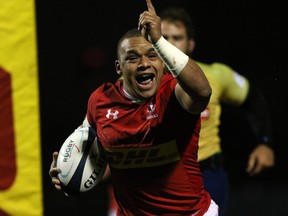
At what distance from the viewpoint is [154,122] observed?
2.91 meters

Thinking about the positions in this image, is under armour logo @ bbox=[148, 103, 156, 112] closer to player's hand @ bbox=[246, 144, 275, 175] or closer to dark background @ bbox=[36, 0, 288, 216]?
player's hand @ bbox=[246, 144, 275, 175]

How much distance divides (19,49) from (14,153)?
44 centimetres

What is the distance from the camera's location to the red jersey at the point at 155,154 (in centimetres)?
290

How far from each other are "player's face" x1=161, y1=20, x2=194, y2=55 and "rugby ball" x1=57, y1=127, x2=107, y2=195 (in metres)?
1.12

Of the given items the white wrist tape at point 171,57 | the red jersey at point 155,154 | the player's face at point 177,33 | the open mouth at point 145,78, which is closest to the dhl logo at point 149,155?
the red jersey at point 155,154

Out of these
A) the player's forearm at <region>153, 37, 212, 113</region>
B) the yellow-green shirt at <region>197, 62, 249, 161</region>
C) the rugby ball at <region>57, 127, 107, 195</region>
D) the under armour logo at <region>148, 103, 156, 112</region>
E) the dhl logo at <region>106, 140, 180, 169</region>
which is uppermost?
the player's forearm at <region>153, 37, 212, 113</region>

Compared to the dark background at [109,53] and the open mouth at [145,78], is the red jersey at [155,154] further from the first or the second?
the dark background at [109,53]

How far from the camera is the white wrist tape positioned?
8.66ft

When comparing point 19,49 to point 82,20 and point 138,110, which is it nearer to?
point 138,110

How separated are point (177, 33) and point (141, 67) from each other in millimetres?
1273

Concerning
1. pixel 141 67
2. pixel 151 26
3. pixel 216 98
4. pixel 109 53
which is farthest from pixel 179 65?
pixel 109 53

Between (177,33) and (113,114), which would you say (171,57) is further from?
(177,33)

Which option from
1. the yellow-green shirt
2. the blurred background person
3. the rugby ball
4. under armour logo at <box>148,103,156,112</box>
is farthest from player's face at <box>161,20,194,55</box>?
under armour logo at <box>148,103,156,112</box>

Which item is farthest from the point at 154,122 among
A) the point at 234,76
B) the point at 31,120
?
the point at 234,76
